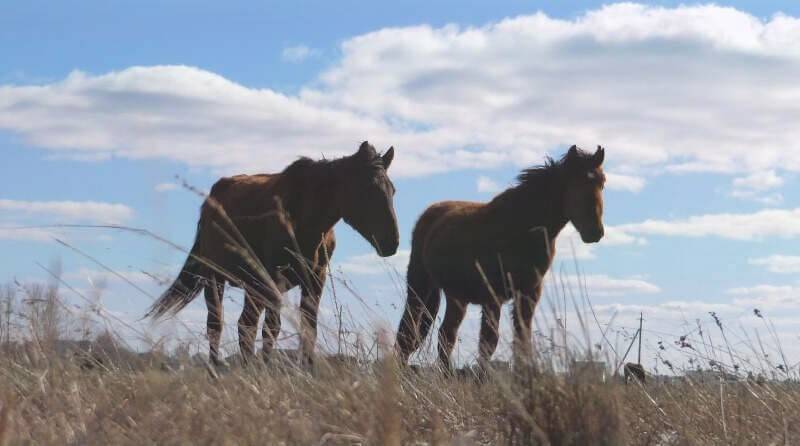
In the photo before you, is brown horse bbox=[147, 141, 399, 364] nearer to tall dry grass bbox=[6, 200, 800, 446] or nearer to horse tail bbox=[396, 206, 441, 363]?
horse tail bbox=[396, 206, 441, 363]

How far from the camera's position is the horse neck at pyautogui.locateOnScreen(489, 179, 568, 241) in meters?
10.1

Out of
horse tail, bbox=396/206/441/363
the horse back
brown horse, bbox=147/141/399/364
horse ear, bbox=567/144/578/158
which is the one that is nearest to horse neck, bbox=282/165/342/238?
brown horse, bbox=147/141/399/364

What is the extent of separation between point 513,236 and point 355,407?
5.79m

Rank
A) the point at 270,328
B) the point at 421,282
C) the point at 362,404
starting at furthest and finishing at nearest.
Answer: the point at 421,282
the point at 270,328
the point at 362,404

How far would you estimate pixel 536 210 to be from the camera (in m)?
10.1

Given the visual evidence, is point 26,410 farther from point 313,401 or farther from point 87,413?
point 313,401

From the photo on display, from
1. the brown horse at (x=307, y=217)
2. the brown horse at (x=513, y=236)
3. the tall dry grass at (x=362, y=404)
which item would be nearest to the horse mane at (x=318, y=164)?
the brown horse at (x=307, y=217)

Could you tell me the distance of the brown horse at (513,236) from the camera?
9.73m

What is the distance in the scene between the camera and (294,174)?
389 inches

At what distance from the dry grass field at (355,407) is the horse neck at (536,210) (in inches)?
156

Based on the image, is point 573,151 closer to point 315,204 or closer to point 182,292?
point 315,204

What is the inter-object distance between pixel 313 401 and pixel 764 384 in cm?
271

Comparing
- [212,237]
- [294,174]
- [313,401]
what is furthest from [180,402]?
[212,237]

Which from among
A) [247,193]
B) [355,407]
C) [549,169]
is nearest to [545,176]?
[549,169]
